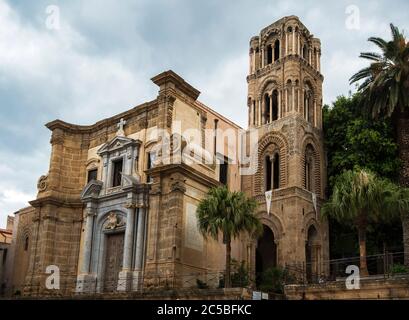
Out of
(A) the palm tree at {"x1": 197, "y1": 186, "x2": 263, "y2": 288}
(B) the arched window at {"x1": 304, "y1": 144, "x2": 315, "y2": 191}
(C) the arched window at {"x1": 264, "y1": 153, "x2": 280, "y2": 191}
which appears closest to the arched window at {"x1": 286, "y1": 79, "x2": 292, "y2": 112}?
(B) the arched window at {"x1": 304, "y1": 144, "x2": 315, "y2": 191}

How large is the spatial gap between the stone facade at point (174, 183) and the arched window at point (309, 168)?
3.9 inches

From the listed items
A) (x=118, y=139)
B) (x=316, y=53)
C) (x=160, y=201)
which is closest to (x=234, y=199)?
(x=160, y=201)

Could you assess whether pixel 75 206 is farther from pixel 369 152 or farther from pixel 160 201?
pixel 369 152

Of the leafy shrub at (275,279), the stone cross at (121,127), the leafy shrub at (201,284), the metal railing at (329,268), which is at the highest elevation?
the stone cross at (121,127)

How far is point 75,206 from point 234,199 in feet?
40.7

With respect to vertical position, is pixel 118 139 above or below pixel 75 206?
above

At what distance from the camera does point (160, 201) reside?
26.0 m

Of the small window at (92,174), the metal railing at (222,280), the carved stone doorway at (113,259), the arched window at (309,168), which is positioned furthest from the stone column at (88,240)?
the arched window at (309,168)

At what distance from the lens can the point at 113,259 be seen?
92.5 ft

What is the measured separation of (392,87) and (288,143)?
6.94 m

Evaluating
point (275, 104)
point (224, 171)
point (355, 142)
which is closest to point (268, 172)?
point (224, 171)

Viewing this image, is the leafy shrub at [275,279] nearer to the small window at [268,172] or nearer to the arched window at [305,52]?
the small window at [268,172]

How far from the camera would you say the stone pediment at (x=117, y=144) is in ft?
95.9
